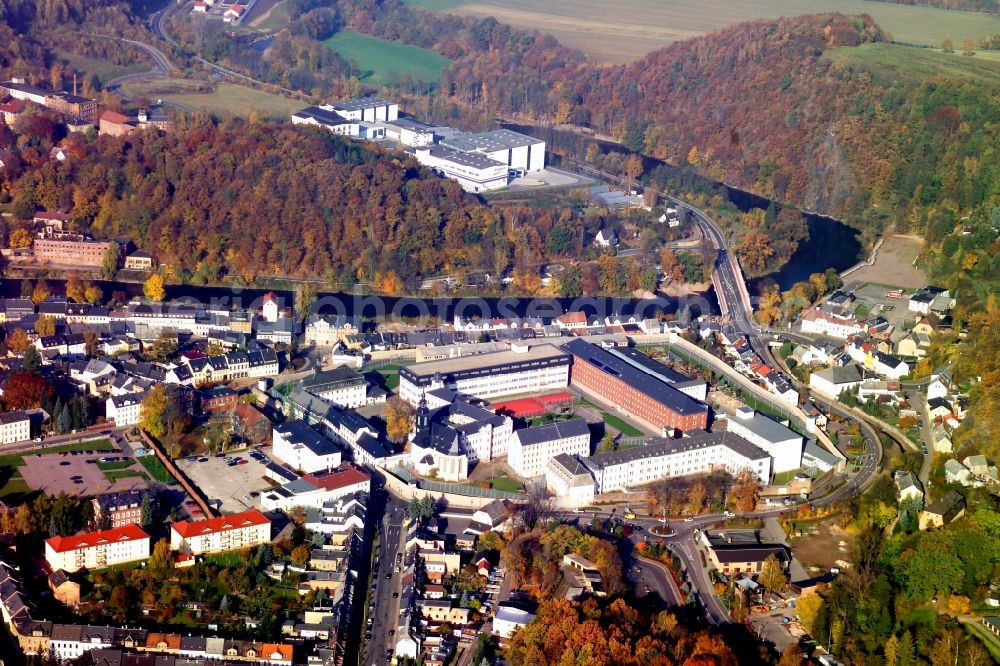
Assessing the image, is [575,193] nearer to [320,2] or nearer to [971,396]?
[971,396]

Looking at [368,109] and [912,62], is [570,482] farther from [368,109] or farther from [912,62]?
[912,62]

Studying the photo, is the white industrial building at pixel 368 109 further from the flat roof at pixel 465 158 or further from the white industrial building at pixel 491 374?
the white industrial building at pixel 491 374

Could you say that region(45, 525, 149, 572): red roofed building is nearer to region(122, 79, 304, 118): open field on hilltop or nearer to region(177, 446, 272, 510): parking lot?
region(177, 446, 272, 510): parking lot

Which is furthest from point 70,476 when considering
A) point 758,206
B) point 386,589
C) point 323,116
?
point 758,206

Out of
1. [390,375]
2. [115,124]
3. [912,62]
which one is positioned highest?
[912,62]

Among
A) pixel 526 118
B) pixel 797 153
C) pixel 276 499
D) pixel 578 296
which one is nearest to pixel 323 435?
pixel 276 499
